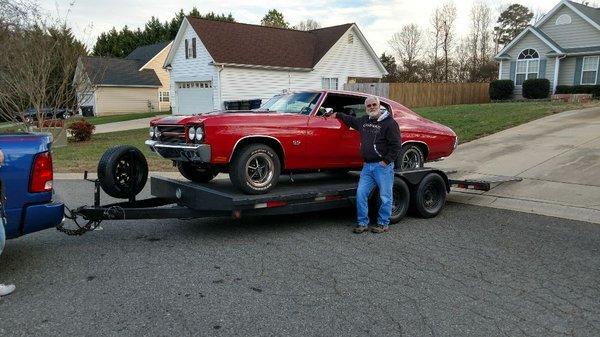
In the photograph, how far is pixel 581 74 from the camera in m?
28.4

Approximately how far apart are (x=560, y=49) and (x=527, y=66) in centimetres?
223

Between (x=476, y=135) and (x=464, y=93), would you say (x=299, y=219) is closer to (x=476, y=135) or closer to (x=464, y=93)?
(x=476, y=135)

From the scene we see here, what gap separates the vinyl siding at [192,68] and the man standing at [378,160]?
23239 mm

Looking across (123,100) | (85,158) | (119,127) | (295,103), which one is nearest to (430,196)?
(295,103)

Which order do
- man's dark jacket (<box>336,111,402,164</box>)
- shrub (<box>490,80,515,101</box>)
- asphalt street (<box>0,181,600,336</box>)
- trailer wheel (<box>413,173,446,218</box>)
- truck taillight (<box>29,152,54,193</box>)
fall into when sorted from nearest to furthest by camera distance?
asphalt street (<box>0,181,600,336</box>) < truck taillight (<box>29,152,54,193</box>) < man's dark jacket (<box>336,111,402,164</box>) < trailer wheel (<box>413,173,446,218</box>) < shrub (<box>490,80,515,101</box>)

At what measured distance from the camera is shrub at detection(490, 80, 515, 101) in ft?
98.3

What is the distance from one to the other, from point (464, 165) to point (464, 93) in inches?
886

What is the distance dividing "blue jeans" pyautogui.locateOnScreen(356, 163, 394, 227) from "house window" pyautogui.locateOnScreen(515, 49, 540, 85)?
1070 inches

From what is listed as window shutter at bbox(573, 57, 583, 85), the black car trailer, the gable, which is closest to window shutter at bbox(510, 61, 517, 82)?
the gable

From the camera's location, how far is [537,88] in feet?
92.9

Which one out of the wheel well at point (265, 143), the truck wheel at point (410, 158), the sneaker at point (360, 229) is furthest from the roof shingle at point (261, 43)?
the sneaker at point (360, 229)

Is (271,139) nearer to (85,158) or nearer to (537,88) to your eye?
(85,158)

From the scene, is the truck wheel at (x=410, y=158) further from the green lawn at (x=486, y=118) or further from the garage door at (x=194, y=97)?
the garage door at (x=194, y=97)

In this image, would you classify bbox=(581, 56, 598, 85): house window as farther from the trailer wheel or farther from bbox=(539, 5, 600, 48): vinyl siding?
the trailer wheel
